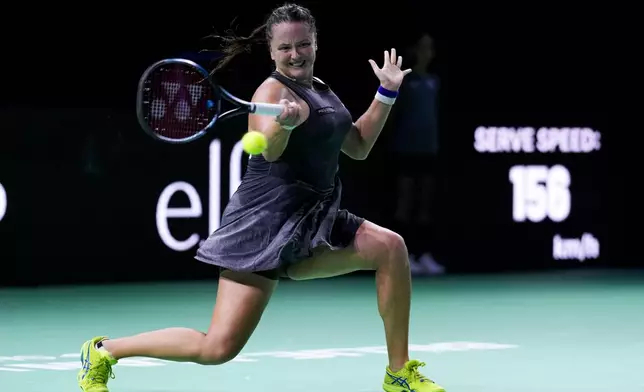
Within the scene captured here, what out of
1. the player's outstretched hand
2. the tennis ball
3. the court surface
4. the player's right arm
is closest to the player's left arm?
the player's outstretched hand

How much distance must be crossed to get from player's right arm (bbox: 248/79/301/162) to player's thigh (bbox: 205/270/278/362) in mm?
482

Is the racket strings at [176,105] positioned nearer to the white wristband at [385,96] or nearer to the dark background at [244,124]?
the white wristband at [385,96]

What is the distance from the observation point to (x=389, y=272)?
19.1ft

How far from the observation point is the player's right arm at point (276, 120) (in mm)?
5336

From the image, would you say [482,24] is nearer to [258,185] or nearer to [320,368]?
[320,368]

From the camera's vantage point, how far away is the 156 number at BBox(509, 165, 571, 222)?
39.1 ft

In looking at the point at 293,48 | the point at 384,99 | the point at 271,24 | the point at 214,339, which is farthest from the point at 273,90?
the point at 214,339

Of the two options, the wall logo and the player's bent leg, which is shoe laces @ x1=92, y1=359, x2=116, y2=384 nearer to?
the player's bent leg

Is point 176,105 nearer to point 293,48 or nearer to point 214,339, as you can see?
point 293,48

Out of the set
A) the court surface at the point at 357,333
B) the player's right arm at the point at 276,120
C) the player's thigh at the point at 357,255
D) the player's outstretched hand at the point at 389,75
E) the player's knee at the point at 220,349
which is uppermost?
the player's outstretched hand at the point at 389,75

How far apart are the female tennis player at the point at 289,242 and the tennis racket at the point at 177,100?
0.20 meters

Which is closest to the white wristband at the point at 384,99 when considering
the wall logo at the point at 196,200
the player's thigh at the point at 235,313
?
the player's thigh at the point at 235,313

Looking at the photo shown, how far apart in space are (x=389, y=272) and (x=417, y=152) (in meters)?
5.80

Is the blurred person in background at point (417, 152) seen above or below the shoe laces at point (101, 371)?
above
